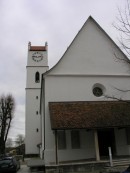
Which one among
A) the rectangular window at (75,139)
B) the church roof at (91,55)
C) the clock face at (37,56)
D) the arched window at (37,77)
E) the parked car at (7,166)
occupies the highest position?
the clock face at (37,56)

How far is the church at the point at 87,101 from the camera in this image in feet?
63.9

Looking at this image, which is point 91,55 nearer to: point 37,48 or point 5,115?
point 5,115

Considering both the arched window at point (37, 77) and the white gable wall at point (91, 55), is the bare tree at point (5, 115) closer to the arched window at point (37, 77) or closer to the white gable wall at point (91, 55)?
the arched window at point (37, 77)

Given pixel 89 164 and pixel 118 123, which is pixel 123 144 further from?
pixel 89 164

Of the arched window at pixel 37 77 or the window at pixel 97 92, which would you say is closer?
the window at pixel 97 92

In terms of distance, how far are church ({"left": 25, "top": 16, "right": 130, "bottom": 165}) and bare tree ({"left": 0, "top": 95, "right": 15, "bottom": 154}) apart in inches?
923

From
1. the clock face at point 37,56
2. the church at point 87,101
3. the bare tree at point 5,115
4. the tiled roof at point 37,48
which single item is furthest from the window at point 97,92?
the tiled roof at point 37,48

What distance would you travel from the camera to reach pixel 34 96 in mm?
46656

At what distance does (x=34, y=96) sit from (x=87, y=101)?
25930mm

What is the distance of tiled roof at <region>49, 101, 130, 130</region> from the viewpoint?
18719mm

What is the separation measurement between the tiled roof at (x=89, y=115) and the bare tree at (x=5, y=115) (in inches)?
1026

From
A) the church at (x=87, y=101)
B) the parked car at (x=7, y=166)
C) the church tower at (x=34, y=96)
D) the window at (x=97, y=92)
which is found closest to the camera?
the church at (x=87, y=101)

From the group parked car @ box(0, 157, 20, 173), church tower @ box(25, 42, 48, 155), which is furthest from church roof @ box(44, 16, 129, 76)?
church tower @ box(25, 42, 48, 155)

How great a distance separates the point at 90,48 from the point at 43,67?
26.7 m
